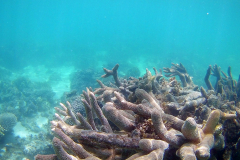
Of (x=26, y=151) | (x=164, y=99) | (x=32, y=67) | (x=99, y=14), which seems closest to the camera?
(x=164, y=99)

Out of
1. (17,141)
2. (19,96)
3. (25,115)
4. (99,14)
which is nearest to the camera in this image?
(17,141)

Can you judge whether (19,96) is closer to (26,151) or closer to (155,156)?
(26,151)

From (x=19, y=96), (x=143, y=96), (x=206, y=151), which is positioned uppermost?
(x=19, y=96)

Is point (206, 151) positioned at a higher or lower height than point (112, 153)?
lower

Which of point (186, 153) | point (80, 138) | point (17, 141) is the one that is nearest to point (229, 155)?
point (186, 153)

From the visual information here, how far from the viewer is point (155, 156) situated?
1.14 m

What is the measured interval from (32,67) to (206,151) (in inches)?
1228

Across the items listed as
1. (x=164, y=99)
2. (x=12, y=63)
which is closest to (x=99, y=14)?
(x=12, y=63)

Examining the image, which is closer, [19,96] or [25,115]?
[25,115]

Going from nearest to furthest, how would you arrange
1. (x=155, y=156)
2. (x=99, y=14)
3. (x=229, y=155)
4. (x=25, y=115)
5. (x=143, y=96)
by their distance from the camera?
(x=155, y=156), (x=229, y=155), (x=143, y=96), (x=25, y=115), (x=99, y=14)

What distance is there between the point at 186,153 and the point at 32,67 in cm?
3109

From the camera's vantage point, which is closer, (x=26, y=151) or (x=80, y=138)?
(x=80, y=138)

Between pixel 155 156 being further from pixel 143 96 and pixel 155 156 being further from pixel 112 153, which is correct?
pixel 143 96

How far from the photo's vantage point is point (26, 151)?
7.76 metres
